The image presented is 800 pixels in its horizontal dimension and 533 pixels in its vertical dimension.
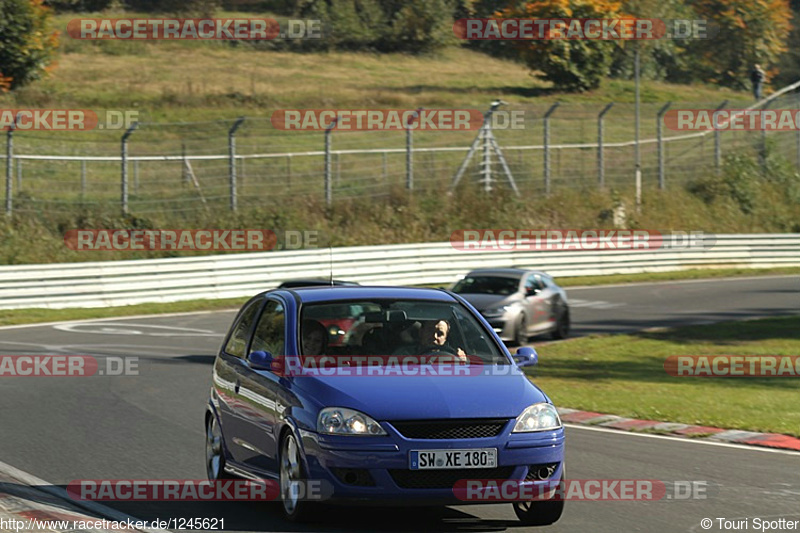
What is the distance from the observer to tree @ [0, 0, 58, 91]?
155ft

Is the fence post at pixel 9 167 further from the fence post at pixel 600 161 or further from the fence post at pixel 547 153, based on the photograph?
the fence post at pixel 600 161

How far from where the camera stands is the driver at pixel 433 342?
28.5ft

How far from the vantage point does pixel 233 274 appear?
31.2 meters

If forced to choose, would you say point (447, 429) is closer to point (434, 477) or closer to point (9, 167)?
point (434, 477)

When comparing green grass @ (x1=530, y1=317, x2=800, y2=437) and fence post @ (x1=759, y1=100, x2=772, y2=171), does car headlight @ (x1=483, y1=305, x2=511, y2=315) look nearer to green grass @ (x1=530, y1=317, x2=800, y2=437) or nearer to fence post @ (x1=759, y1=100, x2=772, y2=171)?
green grass @ (x1=530, y1=317, x2=800, y2=437)

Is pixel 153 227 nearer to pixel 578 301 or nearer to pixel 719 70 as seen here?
pixel 578 301

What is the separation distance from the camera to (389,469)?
7.55 metres

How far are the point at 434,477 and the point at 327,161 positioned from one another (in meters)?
30.0

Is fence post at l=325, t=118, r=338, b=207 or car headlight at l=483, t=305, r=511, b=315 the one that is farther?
fence post at l=325, t=118, r=338, b=207

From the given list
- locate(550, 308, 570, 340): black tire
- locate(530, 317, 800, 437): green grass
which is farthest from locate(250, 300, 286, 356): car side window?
locate(550, 308, 570, 340): black tire

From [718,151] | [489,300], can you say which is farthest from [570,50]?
[489,300]

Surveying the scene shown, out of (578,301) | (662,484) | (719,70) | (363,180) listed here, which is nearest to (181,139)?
(363,180)

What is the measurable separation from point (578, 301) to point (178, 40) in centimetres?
4622

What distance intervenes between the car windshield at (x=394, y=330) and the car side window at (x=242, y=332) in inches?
30.4
